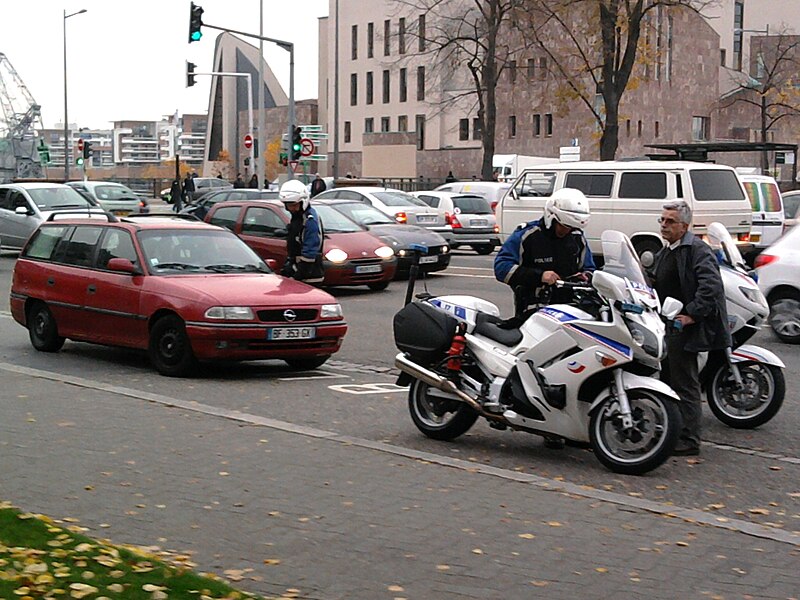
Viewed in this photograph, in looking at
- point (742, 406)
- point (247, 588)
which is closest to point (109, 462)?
point (247, 588)

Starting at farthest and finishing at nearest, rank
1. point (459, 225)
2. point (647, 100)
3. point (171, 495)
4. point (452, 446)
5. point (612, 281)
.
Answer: point (647, 100) < point (459, 225) < point (452, 446) < point (612, 281) < point (171, 495)

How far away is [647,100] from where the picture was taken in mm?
69875

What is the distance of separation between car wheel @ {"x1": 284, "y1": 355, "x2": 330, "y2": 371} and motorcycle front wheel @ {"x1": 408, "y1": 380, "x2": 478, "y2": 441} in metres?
3.70

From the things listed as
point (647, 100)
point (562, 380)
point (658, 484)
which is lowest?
point (658, 484)

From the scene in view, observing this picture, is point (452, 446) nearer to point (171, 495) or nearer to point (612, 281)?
point (612, 281)

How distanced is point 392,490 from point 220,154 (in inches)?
4304

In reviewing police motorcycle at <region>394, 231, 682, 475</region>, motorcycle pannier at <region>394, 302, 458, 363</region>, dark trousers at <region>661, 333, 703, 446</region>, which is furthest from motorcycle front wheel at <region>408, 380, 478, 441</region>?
dark trousers at <region>661, 333, 703, 446</region>

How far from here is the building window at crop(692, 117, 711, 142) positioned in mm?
73938

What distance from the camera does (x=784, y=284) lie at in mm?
15219

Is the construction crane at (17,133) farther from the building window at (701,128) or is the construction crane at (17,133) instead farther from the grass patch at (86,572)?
the grass patch at (86,572)

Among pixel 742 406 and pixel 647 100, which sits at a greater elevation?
pixel 647 100

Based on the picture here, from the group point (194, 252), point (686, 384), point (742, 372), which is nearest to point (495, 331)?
point (686, 384)

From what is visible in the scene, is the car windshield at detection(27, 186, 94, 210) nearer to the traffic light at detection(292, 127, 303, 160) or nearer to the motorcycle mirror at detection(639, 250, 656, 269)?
the traffic light at detection(292, 127, 303, 160)

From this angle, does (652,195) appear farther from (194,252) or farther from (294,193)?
(194,252)
